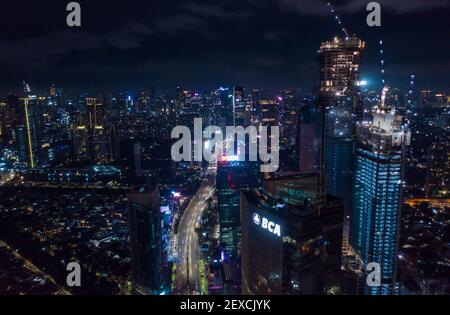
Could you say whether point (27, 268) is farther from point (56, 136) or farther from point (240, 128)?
point (56, 136)

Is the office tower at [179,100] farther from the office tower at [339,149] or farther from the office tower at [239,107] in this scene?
the office tower at [339,149]

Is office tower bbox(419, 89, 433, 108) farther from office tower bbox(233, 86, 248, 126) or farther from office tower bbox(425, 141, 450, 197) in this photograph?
office tower bbox(233, 86, 248, 126)

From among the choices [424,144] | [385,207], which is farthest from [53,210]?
[424,144]

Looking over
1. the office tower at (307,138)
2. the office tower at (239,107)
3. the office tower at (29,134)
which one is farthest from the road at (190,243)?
the office tower at (29,134)

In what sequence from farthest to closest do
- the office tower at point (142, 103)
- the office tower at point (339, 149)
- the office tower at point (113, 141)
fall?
the office tower at point (142, 103), the office tower at point (113, 141), the office tower at point (339, 149)

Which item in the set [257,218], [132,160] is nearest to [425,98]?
[257,218]

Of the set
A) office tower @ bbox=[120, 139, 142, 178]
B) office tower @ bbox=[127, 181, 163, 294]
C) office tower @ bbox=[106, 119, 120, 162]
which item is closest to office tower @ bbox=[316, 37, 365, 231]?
office tower @ bbox=[127, 181, 163, 294]

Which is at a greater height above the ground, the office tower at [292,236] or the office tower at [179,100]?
the office tower at [179,100]
